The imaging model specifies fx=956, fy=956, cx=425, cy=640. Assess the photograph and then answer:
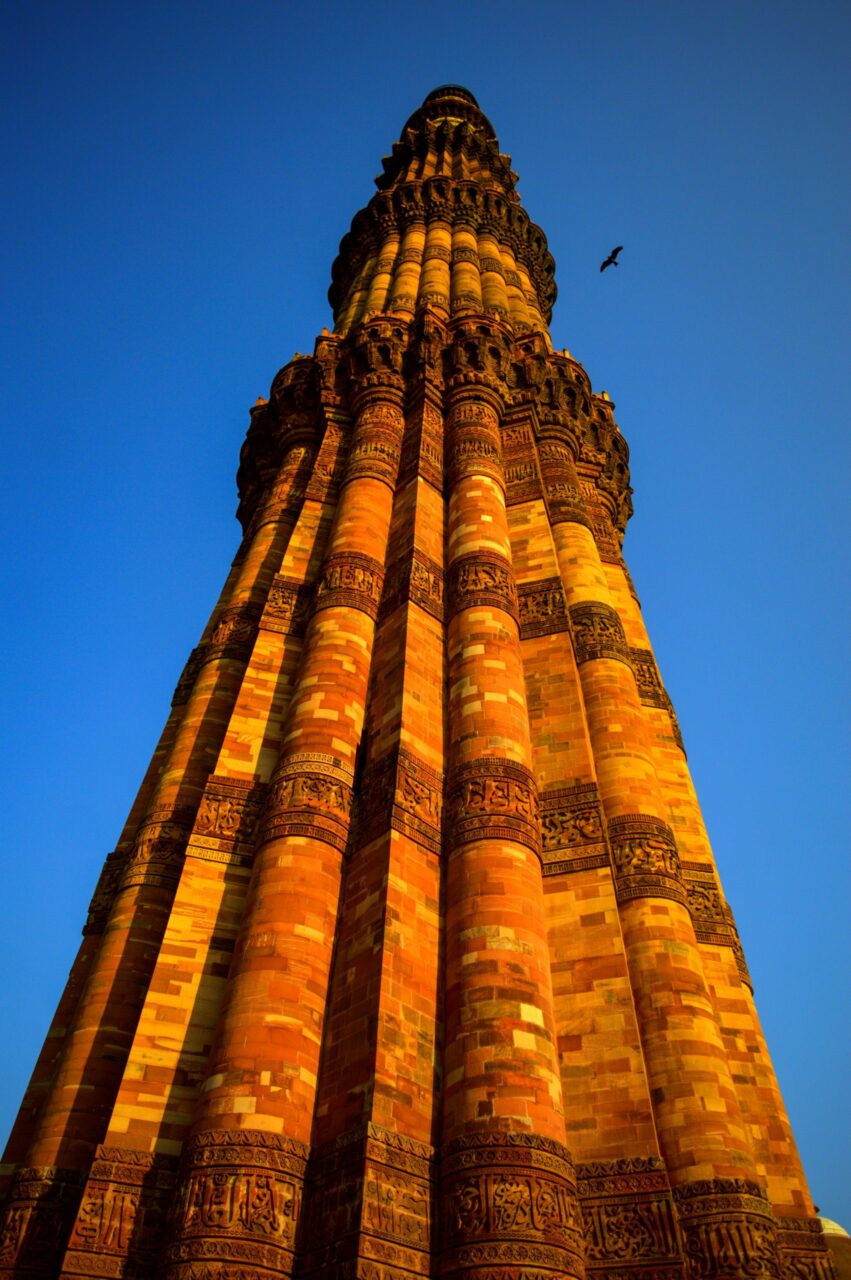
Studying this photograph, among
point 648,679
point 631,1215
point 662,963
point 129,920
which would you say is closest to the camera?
point 631,1215

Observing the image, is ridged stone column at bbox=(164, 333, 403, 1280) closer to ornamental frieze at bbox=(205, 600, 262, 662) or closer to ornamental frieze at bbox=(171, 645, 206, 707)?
ornamental frieze at bbox=(205, 600, 262, 662)

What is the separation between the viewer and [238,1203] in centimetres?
597

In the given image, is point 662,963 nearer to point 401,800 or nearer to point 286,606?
point 401,800

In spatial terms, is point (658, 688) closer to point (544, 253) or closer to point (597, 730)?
point (597, 730)

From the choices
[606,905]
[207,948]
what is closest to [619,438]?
[606,905]

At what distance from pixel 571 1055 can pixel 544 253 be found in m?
21.4

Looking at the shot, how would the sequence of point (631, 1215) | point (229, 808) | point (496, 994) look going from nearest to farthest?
point (631, 1215) < point (496, 994) < point (229, 808)

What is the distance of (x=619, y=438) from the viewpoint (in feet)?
58.3

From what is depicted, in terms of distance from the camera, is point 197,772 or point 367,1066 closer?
point 367,1066

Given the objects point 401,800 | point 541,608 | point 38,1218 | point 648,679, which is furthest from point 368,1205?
point 648,679

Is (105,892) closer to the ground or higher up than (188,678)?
closer to the ground

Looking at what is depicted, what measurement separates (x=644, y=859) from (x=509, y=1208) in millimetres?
3865

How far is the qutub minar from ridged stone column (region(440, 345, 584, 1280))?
1.0 inches

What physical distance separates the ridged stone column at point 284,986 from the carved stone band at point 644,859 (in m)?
2.70
